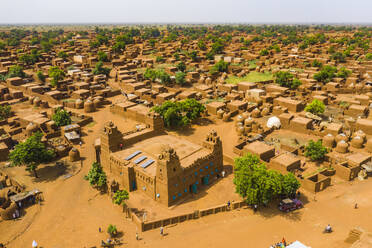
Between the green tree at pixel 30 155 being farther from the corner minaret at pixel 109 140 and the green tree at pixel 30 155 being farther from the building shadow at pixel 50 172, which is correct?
the corner minaret at pixel 109 140

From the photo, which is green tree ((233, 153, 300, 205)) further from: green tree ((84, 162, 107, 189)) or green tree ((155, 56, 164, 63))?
green tree ((155, 56, 164, 63))

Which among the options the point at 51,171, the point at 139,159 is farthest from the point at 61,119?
the point at 139,159

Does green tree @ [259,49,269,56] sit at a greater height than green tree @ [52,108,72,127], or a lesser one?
greater

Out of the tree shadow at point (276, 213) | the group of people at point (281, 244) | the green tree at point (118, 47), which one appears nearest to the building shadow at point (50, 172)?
the tree shadow at point (276, 213)

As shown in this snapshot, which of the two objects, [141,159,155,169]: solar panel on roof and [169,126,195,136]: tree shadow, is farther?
[169,126,195,136]: tree shadow

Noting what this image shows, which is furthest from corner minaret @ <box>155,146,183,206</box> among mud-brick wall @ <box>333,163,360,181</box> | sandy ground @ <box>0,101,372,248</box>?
mud-brick wall @ <box>333,163,360,181</box>

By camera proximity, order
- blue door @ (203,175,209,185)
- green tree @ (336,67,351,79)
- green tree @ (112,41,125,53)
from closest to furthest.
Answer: blue door @ (203,175,209,185)
green tree @ (336,67,351,79)
green tree @ (112,41,125,53)

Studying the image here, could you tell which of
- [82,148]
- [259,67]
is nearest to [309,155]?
[82,148]
